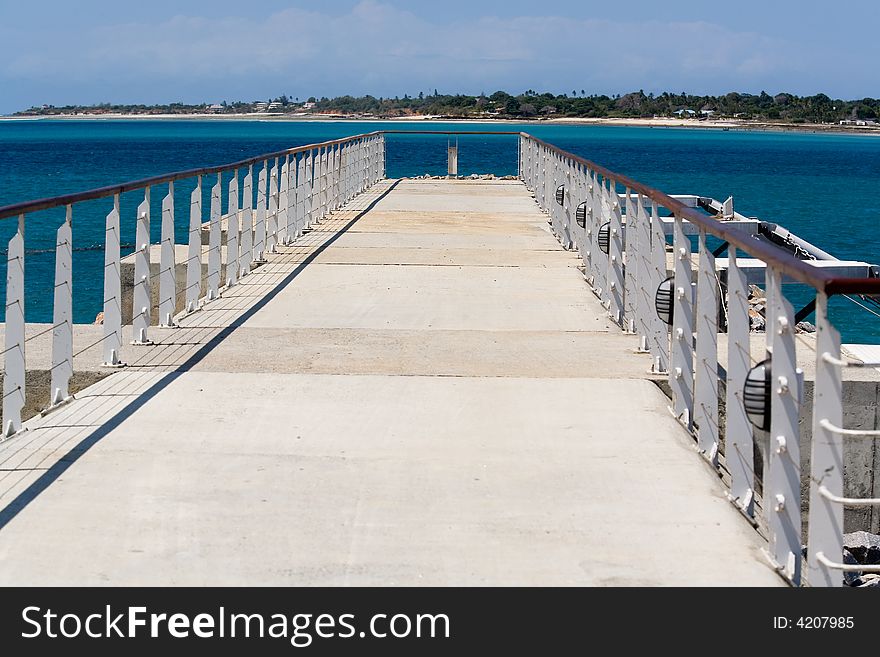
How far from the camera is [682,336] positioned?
6.83 meters

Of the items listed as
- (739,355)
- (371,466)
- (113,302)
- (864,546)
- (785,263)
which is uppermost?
(785,263)

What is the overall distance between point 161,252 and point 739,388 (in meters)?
4.98

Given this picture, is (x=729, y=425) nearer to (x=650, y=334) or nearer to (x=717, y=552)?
(x=717, y=552)

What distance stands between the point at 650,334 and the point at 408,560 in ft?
12.3

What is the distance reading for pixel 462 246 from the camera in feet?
49.4

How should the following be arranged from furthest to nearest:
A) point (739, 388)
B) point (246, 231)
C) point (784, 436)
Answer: point (246, 231), point (739, 388), point (784, 436)

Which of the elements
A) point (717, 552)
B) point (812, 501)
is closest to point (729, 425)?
point (717, 552)

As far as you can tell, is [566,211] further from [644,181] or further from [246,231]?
[644,181]

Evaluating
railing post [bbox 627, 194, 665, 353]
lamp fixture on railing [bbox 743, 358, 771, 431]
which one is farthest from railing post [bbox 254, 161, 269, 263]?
lamp fixture on railing [bbox 743, 358, 771, 431]

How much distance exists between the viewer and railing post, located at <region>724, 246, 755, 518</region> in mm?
5434

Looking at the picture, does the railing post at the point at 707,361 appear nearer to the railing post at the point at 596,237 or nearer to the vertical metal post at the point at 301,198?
the railing post at the point at 596,237

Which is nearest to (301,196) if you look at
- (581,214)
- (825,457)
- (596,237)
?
(581,214)

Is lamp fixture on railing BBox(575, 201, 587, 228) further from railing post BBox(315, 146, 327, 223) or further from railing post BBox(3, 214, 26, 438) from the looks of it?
railing post BBox(3, 214, 26, 438)
